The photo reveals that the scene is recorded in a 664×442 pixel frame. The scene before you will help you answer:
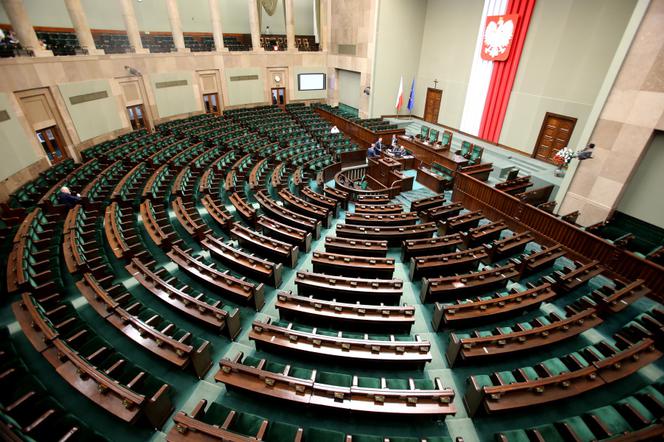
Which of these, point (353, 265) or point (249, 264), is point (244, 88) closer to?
point (249, 264)

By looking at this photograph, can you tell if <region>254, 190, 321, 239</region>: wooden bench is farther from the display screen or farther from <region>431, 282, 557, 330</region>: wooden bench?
the display screen

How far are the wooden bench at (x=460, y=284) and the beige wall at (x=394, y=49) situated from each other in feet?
48.2

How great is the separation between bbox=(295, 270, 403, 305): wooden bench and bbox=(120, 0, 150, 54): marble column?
15052 millimetres

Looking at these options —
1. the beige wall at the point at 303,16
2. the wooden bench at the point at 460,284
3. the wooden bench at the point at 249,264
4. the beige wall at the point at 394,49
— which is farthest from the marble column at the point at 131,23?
the wooden bench at the point at 460,284

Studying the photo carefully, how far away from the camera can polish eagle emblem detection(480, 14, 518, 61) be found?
12727 mm

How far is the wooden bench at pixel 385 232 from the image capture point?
23.4ft

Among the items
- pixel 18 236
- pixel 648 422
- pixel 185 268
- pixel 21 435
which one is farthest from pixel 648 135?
pixel 18 236

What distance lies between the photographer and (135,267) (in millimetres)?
5570

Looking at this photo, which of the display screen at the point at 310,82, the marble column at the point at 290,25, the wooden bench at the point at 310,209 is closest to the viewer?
the wooden bench at the point at 310,209

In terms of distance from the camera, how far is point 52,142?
11000 millimetres

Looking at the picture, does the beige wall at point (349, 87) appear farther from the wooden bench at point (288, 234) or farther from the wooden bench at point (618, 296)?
the wooden bench at point (618, 296)

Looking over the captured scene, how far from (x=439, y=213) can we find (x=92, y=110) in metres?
→ 13.8

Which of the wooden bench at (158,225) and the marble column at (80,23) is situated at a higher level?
the marble column at (80,23)

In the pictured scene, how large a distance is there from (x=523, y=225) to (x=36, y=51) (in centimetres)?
1637
